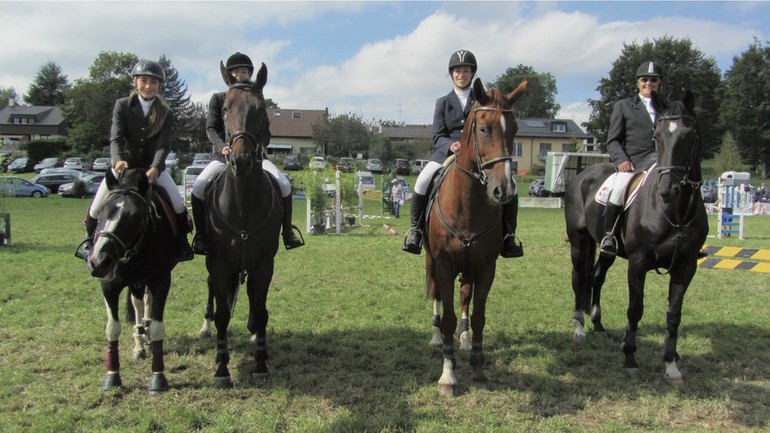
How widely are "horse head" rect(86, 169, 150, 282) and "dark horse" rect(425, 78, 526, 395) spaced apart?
117 inches

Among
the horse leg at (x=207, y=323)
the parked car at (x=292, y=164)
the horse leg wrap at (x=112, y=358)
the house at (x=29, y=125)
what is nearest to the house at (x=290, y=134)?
the parked car at (x=292, y=164)

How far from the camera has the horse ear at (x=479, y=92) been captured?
4.93m

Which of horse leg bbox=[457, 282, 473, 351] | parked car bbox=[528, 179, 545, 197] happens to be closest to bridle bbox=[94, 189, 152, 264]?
horse leg bbox=[457, 282, 473, 351]

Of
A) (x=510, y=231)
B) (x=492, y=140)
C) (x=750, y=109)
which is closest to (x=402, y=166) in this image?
(x=750, y=109)

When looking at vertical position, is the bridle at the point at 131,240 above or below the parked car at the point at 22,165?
below

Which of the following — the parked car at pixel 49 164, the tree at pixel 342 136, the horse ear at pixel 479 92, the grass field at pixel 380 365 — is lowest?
the grass field at pixel 380 365

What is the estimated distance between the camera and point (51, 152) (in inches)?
2805

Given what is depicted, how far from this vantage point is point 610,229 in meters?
6.60

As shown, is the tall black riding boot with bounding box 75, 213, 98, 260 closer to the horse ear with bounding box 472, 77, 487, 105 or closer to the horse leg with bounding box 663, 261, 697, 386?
the horse ear with bounding box 472, 77, 487, 105

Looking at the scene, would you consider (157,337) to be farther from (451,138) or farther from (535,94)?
(535,94)

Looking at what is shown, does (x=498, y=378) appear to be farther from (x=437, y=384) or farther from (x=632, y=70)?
(x=632, y=70)

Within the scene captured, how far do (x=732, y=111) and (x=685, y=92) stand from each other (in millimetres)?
69844

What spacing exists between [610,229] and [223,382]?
4.81 m

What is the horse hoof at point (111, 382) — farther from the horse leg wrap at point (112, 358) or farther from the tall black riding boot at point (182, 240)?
the tall black riding boot at point (182, 240)
